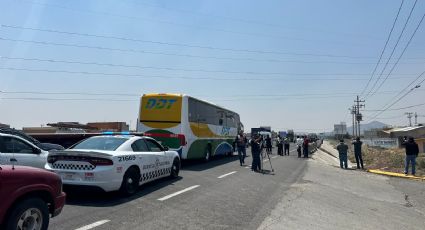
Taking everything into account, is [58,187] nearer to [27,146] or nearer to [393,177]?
[27,146]

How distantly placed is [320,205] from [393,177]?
10.6 m

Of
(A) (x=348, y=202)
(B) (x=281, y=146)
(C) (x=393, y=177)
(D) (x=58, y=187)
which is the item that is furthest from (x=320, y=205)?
(B) (x=281, y=146)

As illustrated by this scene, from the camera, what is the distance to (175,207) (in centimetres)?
894

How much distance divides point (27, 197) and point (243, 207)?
5.08 metres

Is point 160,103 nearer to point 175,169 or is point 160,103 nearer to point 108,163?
point 175,169

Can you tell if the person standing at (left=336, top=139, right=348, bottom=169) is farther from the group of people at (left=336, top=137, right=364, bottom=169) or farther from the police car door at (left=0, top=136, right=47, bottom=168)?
the police car door at (left=0, top=136, right=47, bottom=168)

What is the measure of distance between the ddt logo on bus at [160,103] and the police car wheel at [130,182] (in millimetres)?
8413

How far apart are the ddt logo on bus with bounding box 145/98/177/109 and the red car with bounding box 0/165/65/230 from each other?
42.0 ft

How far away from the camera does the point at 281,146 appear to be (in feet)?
116

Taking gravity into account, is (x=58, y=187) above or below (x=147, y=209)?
above

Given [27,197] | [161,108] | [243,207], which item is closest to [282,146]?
[161,108]

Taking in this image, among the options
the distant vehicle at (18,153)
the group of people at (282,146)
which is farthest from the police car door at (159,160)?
the group of people at (282,146)

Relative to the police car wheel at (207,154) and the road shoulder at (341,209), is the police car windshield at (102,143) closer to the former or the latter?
the road shoulder at (341,209)

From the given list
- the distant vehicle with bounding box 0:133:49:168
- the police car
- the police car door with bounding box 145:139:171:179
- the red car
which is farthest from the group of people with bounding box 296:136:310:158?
the red car
